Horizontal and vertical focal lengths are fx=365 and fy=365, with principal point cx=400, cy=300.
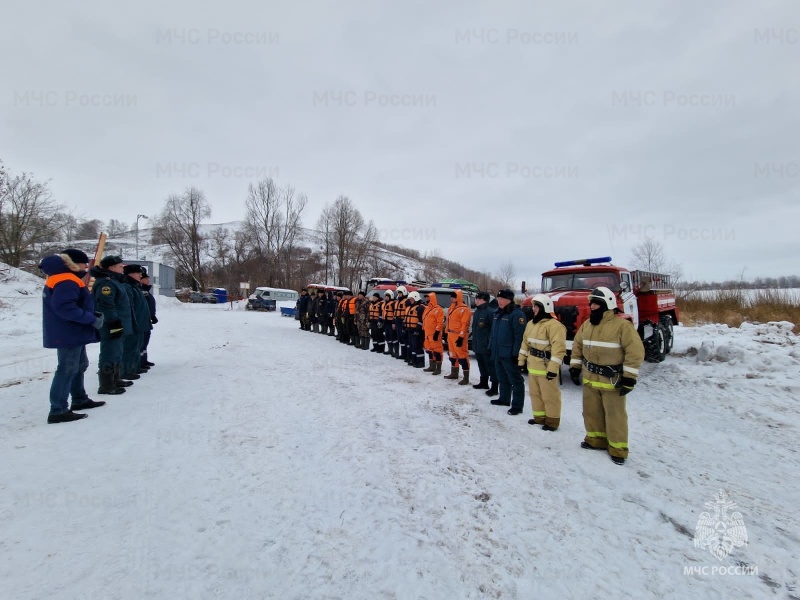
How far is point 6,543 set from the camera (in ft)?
8.20

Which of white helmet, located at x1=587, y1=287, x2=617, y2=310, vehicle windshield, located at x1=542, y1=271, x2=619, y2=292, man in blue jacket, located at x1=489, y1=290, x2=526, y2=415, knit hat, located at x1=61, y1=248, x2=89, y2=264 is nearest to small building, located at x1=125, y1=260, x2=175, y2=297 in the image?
knit hat, located at x1=61, y1=248, x2=89, y2=264

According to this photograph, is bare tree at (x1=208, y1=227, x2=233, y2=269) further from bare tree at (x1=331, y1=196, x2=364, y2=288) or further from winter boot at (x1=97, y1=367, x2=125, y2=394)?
winter boot at (x1=97, y1=367, x2=125, y2=394)

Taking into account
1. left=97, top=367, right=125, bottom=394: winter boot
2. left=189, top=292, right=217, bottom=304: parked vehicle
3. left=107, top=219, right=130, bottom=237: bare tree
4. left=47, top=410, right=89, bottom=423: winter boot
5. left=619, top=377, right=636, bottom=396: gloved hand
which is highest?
left=107, top=219, right=130, bottom=237: bare tree

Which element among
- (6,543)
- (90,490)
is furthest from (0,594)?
(90,490)

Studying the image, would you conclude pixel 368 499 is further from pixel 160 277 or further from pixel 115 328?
pixel 160 277

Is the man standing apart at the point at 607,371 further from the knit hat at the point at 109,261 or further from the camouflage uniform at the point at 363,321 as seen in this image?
the camouflage uniform at the point at 363,321

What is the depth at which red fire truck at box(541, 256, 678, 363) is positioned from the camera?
8.50 m

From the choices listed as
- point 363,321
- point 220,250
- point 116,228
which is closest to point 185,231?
point 220,250

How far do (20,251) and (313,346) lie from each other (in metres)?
22.7

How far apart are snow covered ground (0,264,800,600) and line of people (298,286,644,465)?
1.30 feet

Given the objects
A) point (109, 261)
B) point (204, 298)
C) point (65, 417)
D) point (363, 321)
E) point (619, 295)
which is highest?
point (109, 261)

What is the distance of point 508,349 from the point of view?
20.5ft

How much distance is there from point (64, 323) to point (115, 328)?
3.88 feet

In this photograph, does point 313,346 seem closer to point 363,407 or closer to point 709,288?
point 363,407
